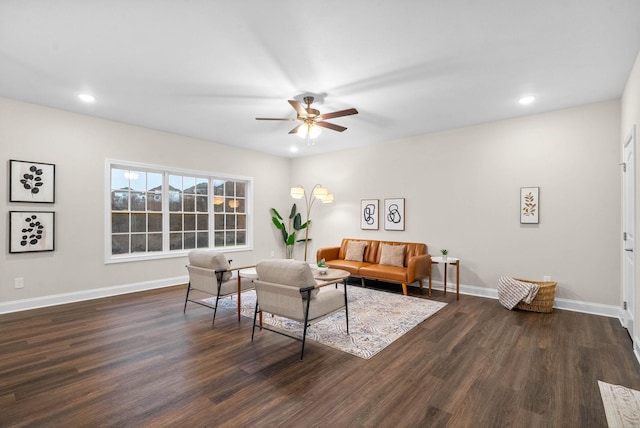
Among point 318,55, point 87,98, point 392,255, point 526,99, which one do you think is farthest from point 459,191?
point 87,98

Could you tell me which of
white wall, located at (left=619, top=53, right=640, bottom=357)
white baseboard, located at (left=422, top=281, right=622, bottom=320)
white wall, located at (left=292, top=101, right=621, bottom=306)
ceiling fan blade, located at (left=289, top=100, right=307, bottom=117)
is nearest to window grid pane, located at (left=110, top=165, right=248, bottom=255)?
white wall, located at (left=292, top=101, right=621, bottom=306)

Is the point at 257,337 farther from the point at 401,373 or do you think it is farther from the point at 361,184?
the point at 361,184

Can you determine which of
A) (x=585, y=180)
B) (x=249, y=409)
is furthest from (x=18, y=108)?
(x=585, y=180)

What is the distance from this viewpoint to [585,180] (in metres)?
4.18

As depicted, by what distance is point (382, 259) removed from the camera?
5.71m

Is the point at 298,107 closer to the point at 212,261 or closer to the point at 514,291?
the point at 212,261

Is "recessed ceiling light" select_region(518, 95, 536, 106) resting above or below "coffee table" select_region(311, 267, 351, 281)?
above

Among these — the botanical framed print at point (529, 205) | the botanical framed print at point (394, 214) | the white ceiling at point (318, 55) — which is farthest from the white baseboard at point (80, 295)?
the botanical framed print at point (529, 205)

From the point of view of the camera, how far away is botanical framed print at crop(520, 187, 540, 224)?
451 cm

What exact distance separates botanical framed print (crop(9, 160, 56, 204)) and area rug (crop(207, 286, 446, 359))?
2.79m

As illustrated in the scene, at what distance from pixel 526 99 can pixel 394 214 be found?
2.86 m

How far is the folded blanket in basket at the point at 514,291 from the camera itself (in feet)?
13.6

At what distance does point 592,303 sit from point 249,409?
4671 millimetres

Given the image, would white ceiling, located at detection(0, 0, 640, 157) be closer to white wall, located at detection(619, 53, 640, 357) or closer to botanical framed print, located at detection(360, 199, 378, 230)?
white wall, located at detection(619, 53, 640, 357)
